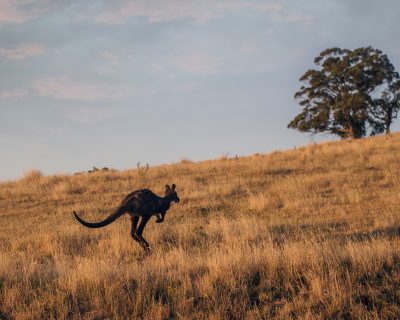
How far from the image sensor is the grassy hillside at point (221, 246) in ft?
21.5

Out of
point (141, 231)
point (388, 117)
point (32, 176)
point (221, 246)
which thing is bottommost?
point (221, 246)

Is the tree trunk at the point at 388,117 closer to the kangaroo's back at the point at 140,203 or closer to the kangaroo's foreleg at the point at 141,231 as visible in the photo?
the kangaroo's foreleg at the point at 141,231

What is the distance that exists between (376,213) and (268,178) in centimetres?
735

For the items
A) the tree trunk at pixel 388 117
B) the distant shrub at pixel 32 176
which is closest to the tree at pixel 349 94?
the tree trunk at pixel 388 117

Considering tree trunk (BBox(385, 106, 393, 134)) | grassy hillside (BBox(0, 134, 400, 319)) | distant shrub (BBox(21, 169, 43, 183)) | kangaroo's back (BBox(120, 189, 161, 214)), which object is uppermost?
tree trunk (BBox(385, 106, 393, 134))

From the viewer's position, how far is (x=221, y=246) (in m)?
9.95

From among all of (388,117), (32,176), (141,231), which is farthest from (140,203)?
(388,117)

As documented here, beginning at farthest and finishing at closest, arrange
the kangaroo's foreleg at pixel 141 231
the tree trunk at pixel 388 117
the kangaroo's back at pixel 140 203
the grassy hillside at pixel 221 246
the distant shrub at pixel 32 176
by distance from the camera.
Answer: the tree trunk at pixel 388 117 < the distant shrub at pixel 32 176 < the kangaroo's foreleg at pixel 141 231 < the kangaroo's back at pixel 140 203 < the grassy hillside at pixel 221 246

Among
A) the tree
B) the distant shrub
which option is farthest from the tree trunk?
the distant shrub

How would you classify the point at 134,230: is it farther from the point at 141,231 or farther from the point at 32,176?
the point at 32,176

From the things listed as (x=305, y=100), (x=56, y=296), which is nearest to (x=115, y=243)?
(x=56, y=296)

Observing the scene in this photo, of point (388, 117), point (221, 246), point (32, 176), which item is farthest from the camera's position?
point (388, 117)

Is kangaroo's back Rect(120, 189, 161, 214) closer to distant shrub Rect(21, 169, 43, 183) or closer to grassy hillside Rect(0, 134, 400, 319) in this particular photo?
grassy hillside Rect(0, 134, 400, 319)

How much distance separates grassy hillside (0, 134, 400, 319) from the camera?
6.54m
